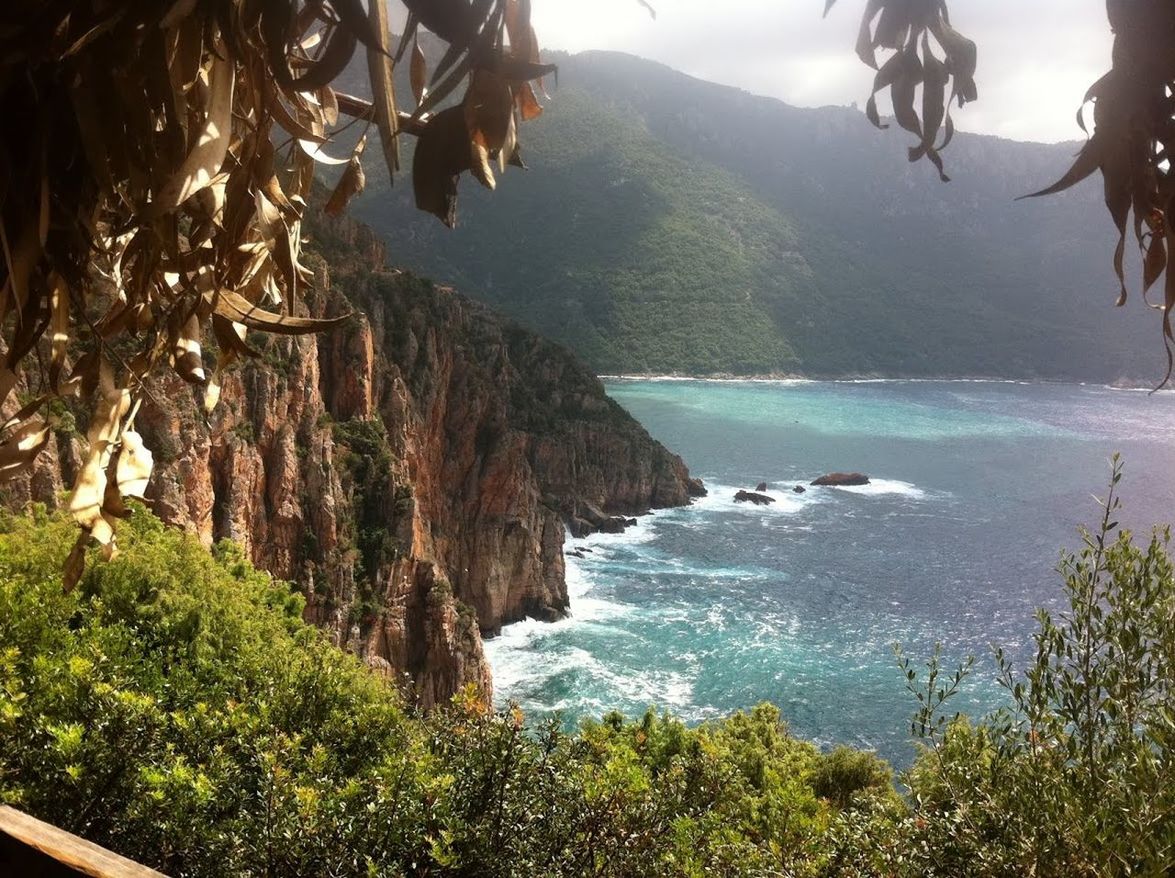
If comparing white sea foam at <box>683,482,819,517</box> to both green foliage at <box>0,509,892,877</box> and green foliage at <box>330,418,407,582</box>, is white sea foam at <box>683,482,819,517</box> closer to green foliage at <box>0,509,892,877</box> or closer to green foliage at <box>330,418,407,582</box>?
green foliage at <box>330,418,407,582</box>

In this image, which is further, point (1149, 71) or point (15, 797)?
point (15, 797)

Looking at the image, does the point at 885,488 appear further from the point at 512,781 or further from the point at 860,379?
the point at 512,781

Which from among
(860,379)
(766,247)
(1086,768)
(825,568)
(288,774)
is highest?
(766,247)

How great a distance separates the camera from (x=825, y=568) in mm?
42438

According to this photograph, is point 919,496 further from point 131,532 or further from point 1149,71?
point 1149,71

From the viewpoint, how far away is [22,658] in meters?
5.76

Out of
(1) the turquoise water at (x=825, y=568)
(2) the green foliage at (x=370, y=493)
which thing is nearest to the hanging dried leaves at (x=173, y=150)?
(2) the green foliage at (x=370, y=493)

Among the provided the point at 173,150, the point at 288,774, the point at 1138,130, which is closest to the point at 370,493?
the point at 288,774

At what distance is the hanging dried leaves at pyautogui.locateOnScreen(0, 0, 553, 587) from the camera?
3.13 feet

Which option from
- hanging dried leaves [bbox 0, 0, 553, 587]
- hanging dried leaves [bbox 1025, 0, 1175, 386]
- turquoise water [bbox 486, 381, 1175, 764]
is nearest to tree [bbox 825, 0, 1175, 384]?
hanging dried leaves [bbox 1025, 0, 1175, 386]

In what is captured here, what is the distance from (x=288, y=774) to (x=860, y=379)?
110m

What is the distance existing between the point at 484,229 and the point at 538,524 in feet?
242

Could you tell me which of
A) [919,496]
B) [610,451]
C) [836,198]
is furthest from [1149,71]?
[836,198]

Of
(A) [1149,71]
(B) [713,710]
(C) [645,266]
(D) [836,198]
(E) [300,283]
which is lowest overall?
(B) [713,710]
